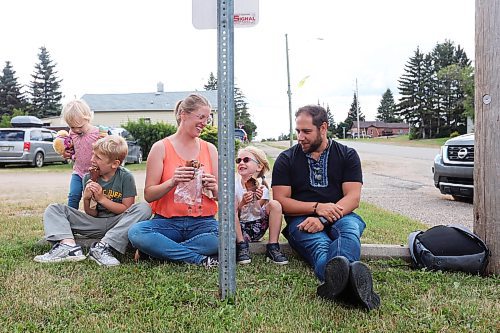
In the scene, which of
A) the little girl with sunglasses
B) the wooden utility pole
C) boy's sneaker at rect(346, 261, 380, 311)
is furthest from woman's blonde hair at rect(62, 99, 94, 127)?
the wooden utility pole

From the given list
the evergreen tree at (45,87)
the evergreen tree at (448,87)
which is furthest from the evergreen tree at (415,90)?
the evergreen tree at (45,87)

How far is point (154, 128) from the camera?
76.0 feet

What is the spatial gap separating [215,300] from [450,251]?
1.82 meters

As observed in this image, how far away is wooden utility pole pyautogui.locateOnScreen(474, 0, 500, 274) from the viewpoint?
3758 mm

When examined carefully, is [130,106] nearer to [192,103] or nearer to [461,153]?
[461,153]

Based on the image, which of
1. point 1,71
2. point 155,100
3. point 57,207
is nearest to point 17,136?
point 57,207

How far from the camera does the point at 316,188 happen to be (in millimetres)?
4176

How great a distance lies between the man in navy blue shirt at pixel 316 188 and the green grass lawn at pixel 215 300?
0.27 meters

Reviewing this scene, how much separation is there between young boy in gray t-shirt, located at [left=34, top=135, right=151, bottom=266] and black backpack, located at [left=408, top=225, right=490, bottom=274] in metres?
2.14

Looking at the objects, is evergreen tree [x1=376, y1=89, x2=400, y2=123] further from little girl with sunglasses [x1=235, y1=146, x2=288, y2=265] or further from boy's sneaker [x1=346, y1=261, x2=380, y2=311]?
boy's sneaker [x1=346, y1=261, x2=380, y2=311]

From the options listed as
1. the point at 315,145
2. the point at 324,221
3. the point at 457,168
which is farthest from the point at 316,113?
the point at 457,168

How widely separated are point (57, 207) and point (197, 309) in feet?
6.48

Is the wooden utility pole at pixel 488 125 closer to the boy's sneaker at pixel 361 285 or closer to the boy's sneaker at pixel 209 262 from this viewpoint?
the boy's sneaker at pixel 361 285

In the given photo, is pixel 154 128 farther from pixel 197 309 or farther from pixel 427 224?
pixel 197 309
